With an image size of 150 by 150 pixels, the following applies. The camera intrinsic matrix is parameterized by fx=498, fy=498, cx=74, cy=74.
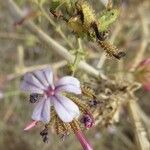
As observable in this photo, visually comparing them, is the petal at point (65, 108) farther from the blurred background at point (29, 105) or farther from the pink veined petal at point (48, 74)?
the blurred background at point (29, 105)

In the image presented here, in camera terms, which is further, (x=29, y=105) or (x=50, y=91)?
(x=29, y=105)

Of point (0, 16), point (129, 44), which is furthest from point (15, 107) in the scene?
point (129, 44)

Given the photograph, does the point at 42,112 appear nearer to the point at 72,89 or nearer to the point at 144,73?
the point at 72,89

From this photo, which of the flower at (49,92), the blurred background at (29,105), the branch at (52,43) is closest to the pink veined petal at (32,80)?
A: the flower at (49,92)

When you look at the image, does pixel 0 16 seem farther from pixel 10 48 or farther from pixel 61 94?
pixel 61 94

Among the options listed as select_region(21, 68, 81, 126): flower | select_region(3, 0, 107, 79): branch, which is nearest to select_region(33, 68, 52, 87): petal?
select_region(21, 68, 81, 126): flower

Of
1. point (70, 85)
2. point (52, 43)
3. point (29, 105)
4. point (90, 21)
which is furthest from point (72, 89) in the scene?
point (29, 105)

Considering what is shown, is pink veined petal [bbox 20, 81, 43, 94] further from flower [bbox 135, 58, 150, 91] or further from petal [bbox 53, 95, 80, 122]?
flower [bbox 135, 58, 150, 91]
